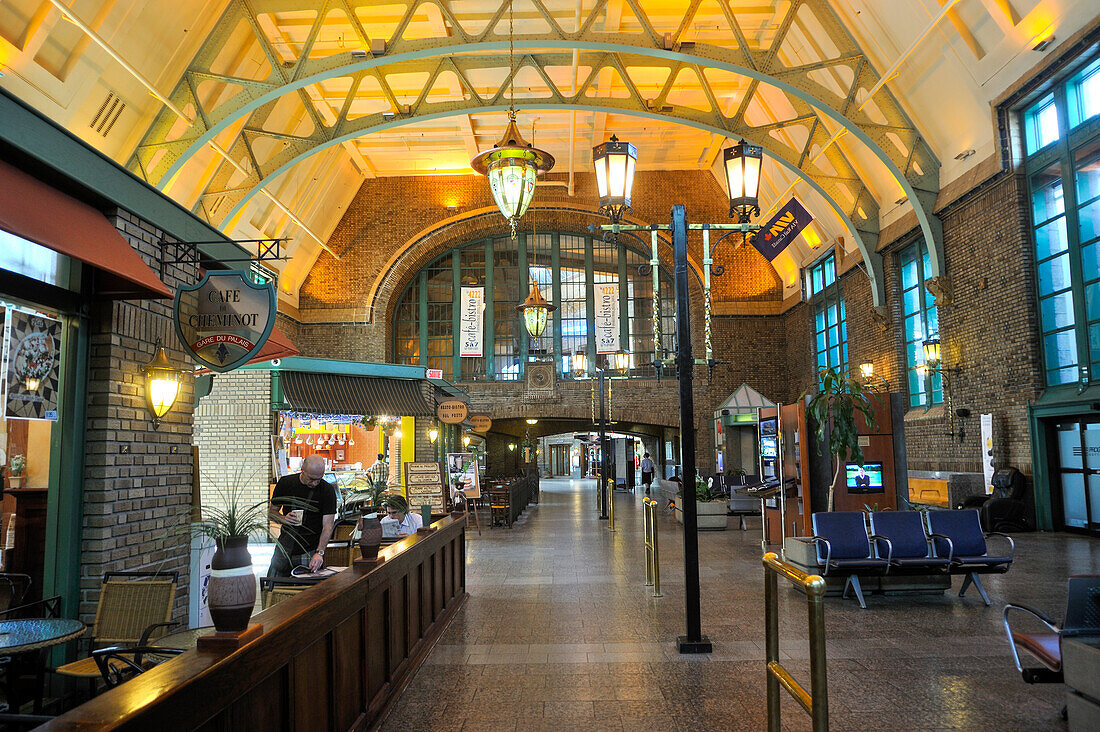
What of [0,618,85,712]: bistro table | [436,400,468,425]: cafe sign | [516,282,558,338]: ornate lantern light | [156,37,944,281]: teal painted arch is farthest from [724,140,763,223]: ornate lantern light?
[436,400,468,425]: cafe sign

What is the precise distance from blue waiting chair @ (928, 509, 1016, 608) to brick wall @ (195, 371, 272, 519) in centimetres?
970

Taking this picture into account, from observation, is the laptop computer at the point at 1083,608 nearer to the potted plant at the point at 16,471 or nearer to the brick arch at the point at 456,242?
the potted plant at the point at 16,471

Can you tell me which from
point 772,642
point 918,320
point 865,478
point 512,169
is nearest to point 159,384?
point 512,169

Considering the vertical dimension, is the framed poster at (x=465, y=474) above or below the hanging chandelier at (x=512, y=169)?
below

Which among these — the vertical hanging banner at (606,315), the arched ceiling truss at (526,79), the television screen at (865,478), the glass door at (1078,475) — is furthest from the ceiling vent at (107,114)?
the glass door at (1078,475)

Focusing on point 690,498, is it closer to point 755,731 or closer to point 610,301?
point 755,731

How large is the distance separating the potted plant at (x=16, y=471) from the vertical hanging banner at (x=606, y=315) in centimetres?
1993

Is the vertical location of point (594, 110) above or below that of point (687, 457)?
above

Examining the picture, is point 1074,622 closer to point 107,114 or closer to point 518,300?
point 107,114

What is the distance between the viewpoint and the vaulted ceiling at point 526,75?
12.6 m

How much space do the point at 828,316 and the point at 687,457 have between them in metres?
18.5

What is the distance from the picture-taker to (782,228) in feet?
53.2

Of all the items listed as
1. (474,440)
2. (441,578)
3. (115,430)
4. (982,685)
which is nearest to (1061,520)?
(982,685)

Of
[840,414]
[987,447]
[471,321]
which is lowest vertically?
[987,447]
